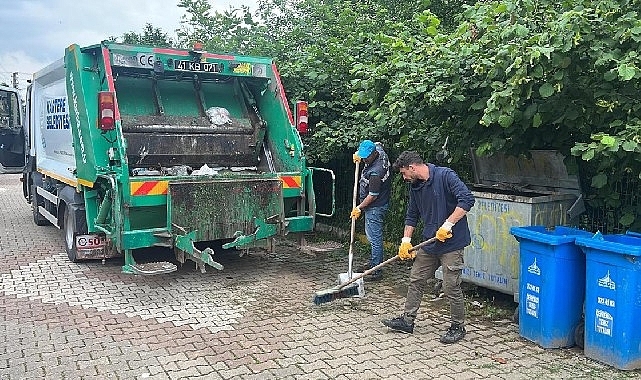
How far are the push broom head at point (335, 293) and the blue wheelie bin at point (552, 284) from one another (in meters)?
1.56

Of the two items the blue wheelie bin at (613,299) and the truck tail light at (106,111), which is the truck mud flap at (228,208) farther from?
the blue wheelie bin at (613,299)

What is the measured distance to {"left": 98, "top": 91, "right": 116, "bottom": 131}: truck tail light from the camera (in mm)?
5621

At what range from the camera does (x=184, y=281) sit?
20.7 ft

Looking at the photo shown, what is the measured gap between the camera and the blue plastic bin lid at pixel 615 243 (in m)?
3.71

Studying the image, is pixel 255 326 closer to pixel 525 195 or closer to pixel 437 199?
pixel 437 199

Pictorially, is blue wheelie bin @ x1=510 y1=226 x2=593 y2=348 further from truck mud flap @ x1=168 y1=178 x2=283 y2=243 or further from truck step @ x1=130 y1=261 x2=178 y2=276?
truck step @ x1=130 y1=261 x2=178 y2=276

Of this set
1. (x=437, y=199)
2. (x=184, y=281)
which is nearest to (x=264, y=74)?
(x=184, y=281)

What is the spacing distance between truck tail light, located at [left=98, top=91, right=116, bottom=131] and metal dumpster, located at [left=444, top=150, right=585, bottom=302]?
341cm

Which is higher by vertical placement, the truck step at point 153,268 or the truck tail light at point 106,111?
the truck tail light at point 106,111

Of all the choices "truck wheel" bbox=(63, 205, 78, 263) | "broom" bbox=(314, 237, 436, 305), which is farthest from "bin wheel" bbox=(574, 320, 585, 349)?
"truck wheel" bbox=(63, 205, 78, 263)

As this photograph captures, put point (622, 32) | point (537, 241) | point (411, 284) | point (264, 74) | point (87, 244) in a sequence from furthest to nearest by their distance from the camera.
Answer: point (264, 74), point (87, 244), point (411, 284), point (537, 241), point (622, 32)

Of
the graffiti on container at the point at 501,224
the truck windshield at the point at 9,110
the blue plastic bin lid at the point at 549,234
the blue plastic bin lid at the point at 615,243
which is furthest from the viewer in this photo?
the truck windshield at the point at 9,110

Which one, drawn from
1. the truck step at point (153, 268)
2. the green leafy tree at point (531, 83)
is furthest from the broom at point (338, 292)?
the green leafy tree at point (531, 83)

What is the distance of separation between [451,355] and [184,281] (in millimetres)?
3097
